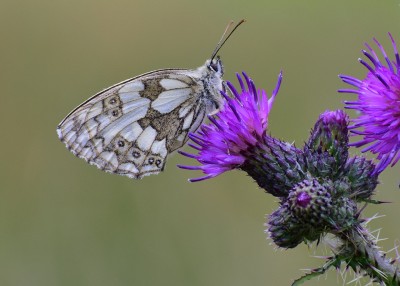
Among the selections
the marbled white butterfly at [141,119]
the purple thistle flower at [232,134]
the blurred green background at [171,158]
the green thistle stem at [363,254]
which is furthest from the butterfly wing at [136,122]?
the blurred green background at [171,158]

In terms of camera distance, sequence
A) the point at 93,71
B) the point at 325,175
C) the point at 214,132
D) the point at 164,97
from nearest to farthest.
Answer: the point at 325,175 → the point at 214,132 → the point at 164,97 → the point at 93,71

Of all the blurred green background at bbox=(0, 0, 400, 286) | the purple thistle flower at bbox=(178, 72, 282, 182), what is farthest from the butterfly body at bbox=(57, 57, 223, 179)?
the blurred green background at bbox=(0, 0, 400, 286)

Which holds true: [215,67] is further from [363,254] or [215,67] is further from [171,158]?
[171,158]

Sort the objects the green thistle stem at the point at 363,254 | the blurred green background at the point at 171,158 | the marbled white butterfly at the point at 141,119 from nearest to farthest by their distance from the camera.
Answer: the green thistle stem at the point at 363,254
the marbled white butterfly at the point at 141,119
the blurred green background at the point at 171,158

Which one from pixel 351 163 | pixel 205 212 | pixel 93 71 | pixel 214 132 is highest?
pixel 93 71

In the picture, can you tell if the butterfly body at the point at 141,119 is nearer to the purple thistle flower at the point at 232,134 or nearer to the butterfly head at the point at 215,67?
the butterfly head at the point at 215,67

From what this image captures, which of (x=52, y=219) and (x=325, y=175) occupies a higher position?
(x=52, y=219)

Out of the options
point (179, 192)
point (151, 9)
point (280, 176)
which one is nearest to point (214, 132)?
point (280, 176)

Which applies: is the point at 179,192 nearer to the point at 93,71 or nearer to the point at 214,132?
the point at 93,71
